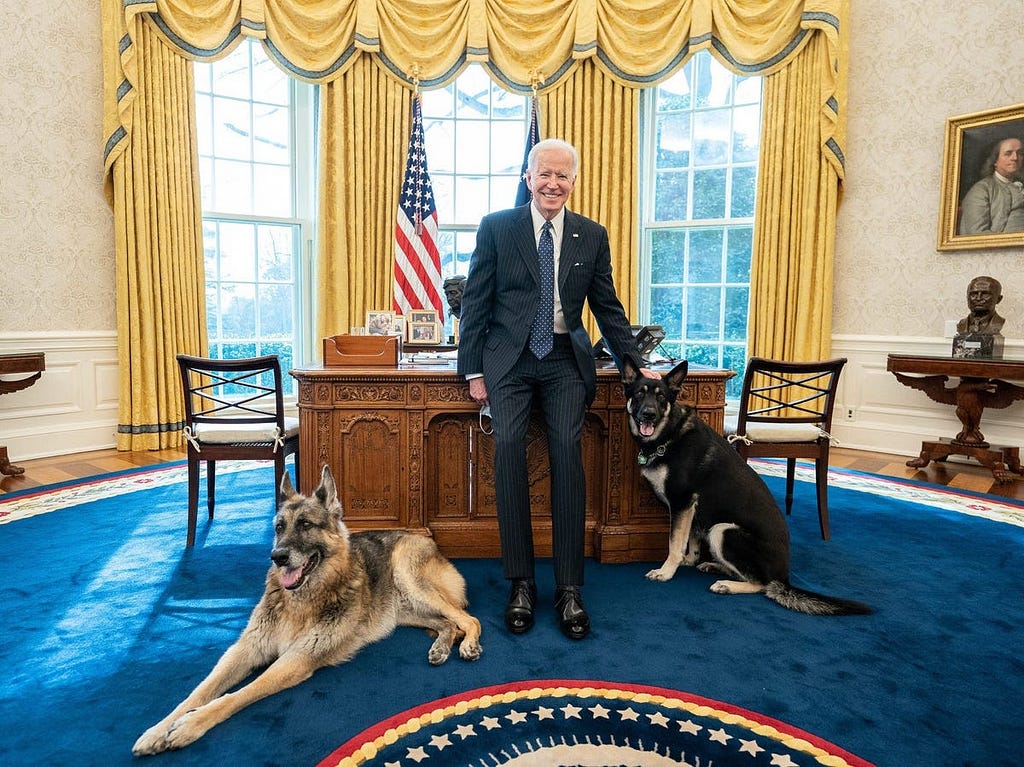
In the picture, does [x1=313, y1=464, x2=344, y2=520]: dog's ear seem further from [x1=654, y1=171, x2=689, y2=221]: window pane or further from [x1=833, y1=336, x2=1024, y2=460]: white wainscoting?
[x1=654, y1=171, x2=689, y2=221]: window pane

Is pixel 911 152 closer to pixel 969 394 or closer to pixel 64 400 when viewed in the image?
pixel 969 394

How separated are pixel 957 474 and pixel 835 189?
239 cm

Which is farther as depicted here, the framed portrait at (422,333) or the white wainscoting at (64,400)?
the white wainscoting at (64,400)

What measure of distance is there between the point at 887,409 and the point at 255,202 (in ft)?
18.4

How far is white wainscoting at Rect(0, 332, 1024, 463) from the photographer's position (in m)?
4.95

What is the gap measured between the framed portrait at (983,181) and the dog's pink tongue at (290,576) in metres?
5.30

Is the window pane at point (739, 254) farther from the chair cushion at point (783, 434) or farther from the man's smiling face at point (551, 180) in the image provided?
the man's smiling face at point (551, 180)

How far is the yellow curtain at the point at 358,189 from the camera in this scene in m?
5.80

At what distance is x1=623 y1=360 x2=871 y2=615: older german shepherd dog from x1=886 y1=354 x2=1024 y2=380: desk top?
2819 mm

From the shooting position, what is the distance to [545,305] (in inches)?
105

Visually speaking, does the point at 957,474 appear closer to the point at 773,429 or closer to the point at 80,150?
the point at 773,429

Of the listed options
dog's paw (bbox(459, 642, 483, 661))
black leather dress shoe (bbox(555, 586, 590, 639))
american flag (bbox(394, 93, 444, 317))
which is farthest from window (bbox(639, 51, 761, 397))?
dog's paw (bbox(459, 642, 483, 661))

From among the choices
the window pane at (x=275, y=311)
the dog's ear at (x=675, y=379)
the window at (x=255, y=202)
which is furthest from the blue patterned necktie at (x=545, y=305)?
the window pane at (x=275, y=311)

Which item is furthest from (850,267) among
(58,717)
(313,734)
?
(58,717)
